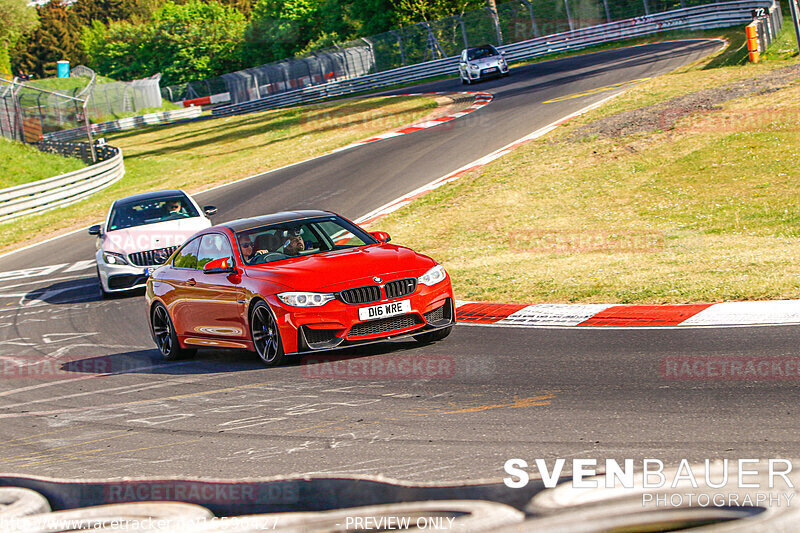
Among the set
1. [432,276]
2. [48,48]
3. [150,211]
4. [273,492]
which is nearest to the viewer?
[273,492]

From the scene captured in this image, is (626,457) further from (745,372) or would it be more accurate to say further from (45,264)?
(45,264)

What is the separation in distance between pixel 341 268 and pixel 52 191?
24177 millimetres

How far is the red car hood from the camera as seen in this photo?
29.1ft

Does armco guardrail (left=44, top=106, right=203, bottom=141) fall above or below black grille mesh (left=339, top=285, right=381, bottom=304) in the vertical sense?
above

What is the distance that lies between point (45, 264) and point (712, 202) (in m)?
14.2

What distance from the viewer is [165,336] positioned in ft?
35.5

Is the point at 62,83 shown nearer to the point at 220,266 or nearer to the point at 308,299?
the point at 220,266

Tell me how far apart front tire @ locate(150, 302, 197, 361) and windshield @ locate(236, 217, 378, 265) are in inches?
59.0

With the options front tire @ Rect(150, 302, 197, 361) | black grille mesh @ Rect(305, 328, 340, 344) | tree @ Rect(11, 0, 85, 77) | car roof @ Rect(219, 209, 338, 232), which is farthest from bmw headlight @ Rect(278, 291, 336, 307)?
tree @ Rect(11, 0, 85, 77)

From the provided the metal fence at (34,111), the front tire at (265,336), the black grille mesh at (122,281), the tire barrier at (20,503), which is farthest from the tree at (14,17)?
the tire barrier at (20,503)

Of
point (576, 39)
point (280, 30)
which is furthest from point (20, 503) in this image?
point (280, 30)

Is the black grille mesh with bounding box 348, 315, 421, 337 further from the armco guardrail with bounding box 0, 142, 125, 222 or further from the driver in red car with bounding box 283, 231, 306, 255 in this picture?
the armco guardrail with bounding box 0, 142, 125, 222

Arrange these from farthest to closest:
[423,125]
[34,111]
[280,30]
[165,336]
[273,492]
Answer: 1. [280,30]
2. [34,111]
3. [423,125]
4. [165,336]
5. [273,492]

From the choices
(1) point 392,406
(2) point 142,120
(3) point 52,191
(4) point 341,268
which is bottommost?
(1) point 392,406
